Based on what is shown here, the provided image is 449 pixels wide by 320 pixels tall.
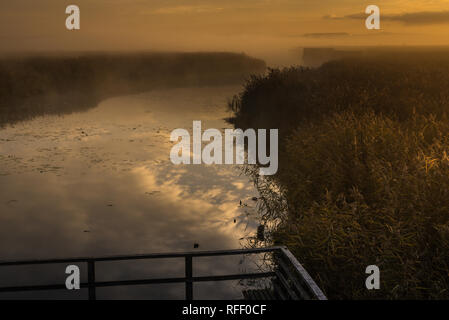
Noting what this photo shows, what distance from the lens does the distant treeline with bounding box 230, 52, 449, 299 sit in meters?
8.15

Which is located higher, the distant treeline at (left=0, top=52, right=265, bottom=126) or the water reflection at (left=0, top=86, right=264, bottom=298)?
the distant treeline at (left=0, top=52, right=265, bottom=126)

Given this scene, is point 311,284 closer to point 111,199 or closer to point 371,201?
point 371,201

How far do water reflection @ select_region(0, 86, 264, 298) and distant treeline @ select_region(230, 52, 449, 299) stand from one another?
205cm

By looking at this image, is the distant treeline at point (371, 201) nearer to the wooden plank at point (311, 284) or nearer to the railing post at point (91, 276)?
the wooden plank at point (311, 284)

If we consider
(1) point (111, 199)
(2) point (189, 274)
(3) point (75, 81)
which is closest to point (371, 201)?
(2) point (189, 274)

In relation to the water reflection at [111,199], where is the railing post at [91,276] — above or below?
below

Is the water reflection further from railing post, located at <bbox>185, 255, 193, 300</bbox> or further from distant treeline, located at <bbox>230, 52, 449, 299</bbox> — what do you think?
railing post, located at <bbox>185, 255, 193, 300</bbox>

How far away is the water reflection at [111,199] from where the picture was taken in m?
14.4

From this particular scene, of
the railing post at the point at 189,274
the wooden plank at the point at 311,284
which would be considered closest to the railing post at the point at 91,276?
the railing post at the point at 189,274

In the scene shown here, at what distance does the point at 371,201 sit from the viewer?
11500 millimetres

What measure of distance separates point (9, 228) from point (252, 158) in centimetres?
1374

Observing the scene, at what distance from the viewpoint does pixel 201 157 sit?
2612 cm

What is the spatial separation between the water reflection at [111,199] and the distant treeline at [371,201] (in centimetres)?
205

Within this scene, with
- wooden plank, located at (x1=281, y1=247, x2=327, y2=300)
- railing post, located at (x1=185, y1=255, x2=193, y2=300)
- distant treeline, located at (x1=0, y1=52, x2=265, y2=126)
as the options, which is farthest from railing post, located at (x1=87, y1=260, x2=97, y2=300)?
distant treeline, located at (x1=0, y1=52, x2=265, y2=126)
